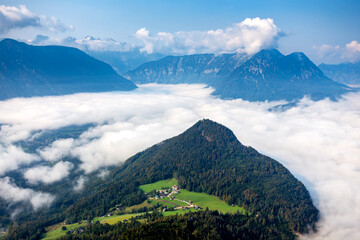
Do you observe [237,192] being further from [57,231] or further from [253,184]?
[57,231]

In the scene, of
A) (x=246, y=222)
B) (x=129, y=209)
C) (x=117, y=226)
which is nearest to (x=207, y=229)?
(x=246, y=222)

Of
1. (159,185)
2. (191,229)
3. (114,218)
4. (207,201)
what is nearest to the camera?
(191,229)

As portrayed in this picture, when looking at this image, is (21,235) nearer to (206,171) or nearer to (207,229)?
(207,229)

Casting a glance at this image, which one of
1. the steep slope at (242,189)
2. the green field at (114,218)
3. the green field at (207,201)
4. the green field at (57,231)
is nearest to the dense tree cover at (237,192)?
the steep slope at (242,189)

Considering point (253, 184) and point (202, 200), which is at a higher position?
point (253, 184)

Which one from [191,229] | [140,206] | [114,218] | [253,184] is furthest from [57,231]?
[253,184]

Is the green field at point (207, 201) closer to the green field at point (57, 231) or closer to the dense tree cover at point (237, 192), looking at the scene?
the dense tree cover at point (237, 192)
